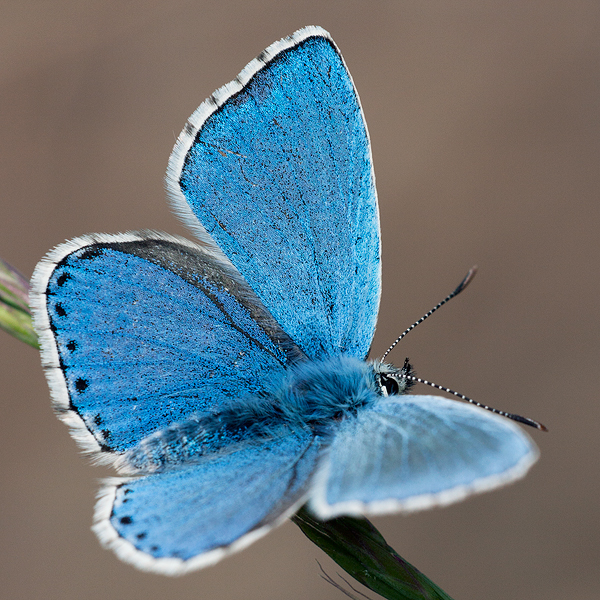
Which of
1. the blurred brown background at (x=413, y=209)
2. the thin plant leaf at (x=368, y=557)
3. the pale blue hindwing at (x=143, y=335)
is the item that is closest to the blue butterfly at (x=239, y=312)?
the pale blue hindwing at (x=143, y=335)

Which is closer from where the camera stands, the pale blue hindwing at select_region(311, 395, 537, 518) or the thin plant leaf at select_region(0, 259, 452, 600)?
the pale blue hindwing at select_region(311, 395, 537, 518)

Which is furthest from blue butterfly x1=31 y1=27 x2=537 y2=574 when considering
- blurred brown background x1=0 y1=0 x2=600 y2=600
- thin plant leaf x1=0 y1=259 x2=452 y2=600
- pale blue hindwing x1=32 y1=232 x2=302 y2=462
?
blurred brown background x1=0 y1=0 x2=600 y2=600

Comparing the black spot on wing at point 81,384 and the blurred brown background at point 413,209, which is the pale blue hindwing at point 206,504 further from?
the blurred brown background at point 413,209

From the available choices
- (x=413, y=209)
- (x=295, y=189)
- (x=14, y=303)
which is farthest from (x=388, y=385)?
(x=413, y=209)

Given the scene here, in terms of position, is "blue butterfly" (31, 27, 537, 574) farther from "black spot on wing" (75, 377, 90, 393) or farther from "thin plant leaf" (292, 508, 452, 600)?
"thin plant leaf" (292, 508, 452, 600)

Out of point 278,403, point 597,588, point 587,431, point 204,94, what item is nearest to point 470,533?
point 597,588

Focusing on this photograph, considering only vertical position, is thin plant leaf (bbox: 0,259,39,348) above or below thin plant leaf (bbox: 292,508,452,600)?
above
